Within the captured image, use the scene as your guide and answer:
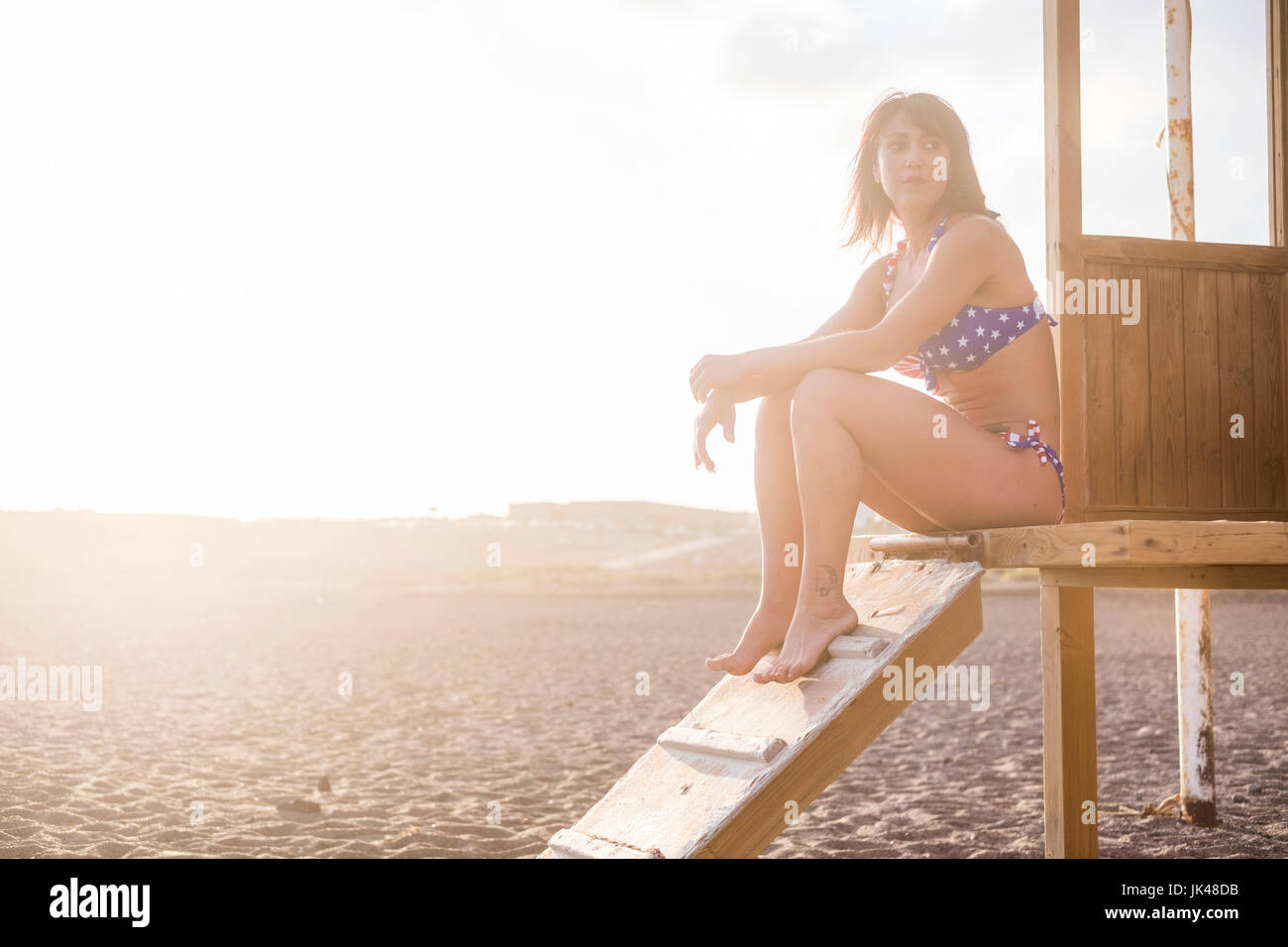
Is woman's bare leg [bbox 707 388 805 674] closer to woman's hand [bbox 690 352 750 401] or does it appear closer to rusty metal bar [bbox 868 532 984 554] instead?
woman's hand [bbox 690 352 750 401]

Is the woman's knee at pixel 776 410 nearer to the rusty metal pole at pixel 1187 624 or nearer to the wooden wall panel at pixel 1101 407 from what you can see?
the wooden wall panel at pixel 1101 407

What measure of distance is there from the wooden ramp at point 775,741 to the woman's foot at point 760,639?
5cm

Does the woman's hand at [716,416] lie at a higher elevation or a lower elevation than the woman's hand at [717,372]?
lower

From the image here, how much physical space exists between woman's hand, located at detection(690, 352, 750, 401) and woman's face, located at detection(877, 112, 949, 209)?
0.80m

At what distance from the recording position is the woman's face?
3.43 m

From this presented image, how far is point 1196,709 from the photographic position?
248 inches

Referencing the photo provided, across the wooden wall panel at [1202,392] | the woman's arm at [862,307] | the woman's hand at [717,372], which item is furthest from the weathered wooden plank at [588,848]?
the wooden wall panel at [1202,392]

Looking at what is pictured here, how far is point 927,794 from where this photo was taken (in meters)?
6.99

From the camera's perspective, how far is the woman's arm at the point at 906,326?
3.20m

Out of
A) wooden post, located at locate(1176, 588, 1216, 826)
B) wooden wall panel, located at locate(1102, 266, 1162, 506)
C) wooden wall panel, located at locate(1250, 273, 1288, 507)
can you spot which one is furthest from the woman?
wooden post, located at locate(1176, 588, 1216, 826)

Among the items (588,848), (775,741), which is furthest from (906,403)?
(588,848)

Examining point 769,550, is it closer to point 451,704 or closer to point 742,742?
point 742,742
